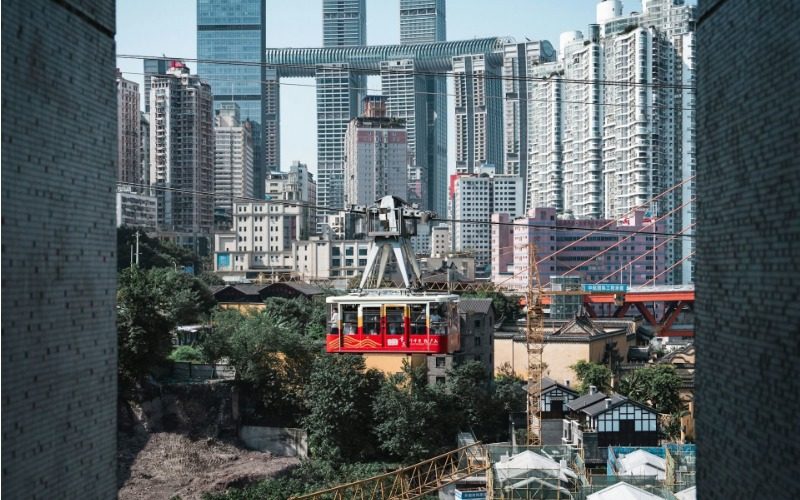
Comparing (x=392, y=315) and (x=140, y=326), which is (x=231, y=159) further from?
(x=392, y=315)

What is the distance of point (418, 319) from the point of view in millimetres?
13438

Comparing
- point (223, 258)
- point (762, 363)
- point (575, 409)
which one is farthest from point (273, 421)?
point (223, 258)

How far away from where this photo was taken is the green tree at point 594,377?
25750 millimetres

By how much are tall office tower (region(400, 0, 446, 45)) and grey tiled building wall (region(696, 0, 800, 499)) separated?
120m

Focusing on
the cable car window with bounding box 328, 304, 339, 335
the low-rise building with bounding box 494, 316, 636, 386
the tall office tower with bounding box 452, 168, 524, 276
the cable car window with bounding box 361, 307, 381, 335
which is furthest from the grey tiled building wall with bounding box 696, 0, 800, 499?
the tall office tower with bounding box 452, 168, 524, 276

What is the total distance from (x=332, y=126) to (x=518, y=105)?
20574 mm

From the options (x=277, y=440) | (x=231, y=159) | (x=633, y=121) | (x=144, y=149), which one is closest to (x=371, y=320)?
(x=277, y=440)

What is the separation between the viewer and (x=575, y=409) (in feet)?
70.1

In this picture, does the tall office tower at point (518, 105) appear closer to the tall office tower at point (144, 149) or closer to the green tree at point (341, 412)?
the tall office tower at point (144, 149)

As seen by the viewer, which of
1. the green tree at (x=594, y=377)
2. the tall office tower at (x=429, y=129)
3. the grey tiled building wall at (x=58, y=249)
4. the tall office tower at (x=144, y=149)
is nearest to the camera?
the grey tiled building wall at (x=58, y=249)

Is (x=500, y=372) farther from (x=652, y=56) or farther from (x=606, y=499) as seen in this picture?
(x=652, y=56)

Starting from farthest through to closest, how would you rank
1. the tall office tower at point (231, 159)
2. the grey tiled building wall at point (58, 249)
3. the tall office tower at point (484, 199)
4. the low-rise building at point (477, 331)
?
the tall office tower at point (231, 159)
the tall office tower at point (484, 199)
the low-rise building at point (477, 331)
the grey tiled building wall at point (58, 249)

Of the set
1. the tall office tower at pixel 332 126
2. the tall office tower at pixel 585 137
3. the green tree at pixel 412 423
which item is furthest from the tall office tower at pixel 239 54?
the green tree at pixel 412 423

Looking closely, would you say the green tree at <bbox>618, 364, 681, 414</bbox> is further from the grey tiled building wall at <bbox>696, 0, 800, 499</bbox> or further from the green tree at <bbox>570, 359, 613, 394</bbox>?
the grey tiled building wall at <bbox>696, 0, 800, 499</bbox>
